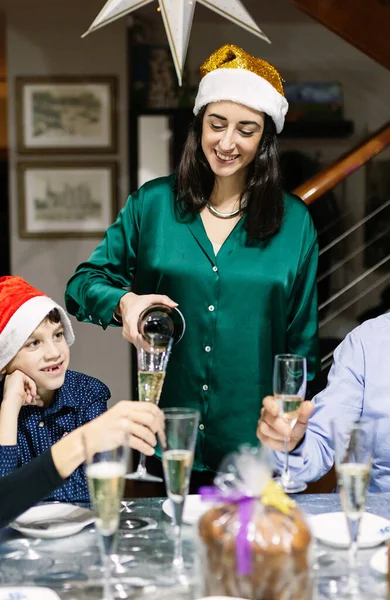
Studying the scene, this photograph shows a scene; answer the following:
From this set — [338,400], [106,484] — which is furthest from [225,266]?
[106,484]

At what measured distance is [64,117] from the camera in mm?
4910

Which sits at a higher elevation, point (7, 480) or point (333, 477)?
point (7, 480)

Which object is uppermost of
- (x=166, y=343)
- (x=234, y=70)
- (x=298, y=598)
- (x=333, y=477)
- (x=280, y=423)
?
(x=234, y=70)

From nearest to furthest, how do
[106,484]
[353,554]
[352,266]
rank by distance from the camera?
[106,484], [353,554], [352,266]

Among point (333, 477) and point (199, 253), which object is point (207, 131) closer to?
point (199, 253)

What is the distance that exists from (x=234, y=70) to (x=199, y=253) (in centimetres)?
49

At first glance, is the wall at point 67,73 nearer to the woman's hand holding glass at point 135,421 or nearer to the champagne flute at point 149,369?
the champagne flute at point 149,369

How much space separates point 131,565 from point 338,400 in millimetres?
792

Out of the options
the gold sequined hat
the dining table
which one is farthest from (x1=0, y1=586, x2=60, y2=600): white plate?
the gold sequined hat

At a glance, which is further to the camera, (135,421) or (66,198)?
(66,198)

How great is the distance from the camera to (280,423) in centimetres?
164

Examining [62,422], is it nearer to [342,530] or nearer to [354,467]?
[342,530]

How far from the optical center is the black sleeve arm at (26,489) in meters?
1.48

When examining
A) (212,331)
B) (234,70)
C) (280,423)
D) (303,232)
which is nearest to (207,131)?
(234,70)
